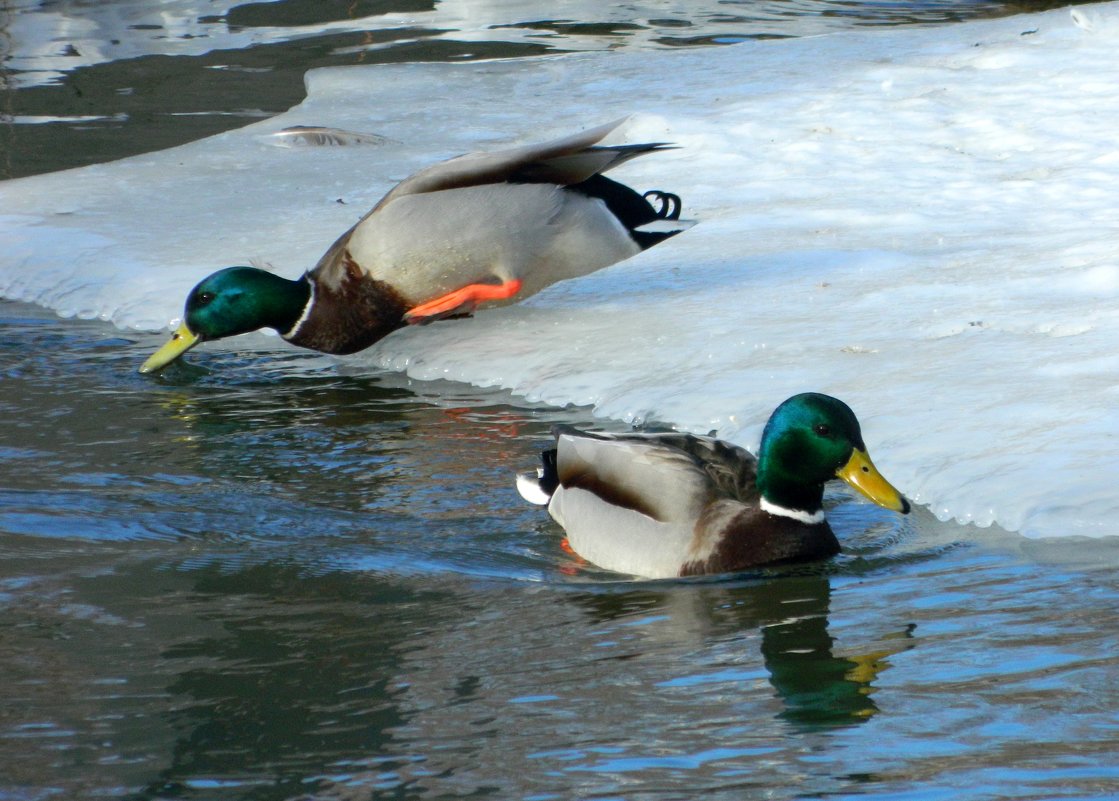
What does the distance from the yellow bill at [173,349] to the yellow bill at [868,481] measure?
2.80 m

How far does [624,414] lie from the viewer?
201 inches

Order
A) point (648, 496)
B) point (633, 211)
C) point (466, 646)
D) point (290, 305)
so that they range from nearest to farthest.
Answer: point (466, 646) → point (648, 496) → point (290, 305) → point (633, 211)

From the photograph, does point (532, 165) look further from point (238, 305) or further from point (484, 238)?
point (238, 305)

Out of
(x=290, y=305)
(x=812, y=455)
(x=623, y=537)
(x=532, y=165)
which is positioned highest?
(x=532, y=165)

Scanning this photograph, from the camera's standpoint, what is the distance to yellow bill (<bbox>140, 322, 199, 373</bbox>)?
584 centimetres

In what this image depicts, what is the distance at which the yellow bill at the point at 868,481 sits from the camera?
152 inches

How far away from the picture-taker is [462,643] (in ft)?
11.2

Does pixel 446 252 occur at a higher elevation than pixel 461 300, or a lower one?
higher

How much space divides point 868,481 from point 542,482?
0.89m

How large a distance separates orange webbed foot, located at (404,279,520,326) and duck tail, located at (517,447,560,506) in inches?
68.1

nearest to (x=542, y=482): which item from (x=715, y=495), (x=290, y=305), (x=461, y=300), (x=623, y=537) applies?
(x=623, y=537)

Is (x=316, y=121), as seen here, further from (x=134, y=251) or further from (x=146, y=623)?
(x=146, y=623)

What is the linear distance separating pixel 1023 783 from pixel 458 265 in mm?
3815

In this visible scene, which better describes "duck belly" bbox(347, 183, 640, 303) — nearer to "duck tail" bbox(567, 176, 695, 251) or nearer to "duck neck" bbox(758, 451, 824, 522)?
"duck tail" bbox(567, 176, 695, 251)
